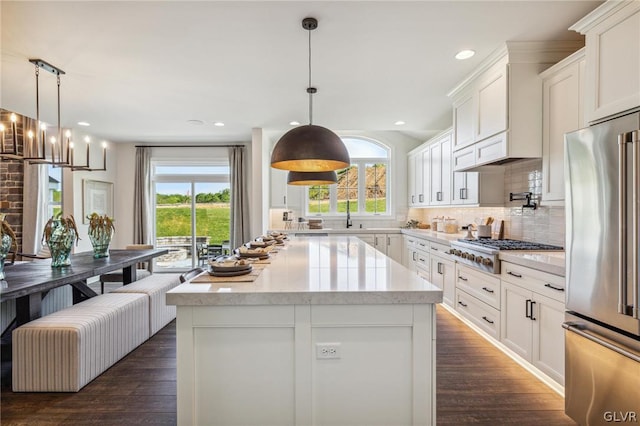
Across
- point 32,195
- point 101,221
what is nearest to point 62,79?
point 101,221

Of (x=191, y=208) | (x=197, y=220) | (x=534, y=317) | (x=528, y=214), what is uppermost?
(x=191, y=208)

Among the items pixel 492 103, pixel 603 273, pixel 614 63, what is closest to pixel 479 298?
pixel 603 273

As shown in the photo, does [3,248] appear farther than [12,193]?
No

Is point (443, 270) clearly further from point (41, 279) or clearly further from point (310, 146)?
point (41, 279)

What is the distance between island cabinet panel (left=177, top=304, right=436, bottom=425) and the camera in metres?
1.53

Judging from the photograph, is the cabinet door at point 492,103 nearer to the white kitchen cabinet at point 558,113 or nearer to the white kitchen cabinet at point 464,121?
the white kitchen cabinet at point 464,121

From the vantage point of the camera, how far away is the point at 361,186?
673cm

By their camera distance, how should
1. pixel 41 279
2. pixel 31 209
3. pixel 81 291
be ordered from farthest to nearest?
pixel 31 209
pixel 81 291
pixel 41 279

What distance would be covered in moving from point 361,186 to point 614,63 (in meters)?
4.89

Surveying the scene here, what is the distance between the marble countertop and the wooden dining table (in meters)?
3.51

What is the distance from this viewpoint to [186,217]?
6.82 metres

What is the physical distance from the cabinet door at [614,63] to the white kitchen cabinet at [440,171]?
2605 mm

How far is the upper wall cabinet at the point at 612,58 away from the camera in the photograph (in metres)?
1.81

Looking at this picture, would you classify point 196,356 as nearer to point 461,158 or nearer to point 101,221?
point 101,221
